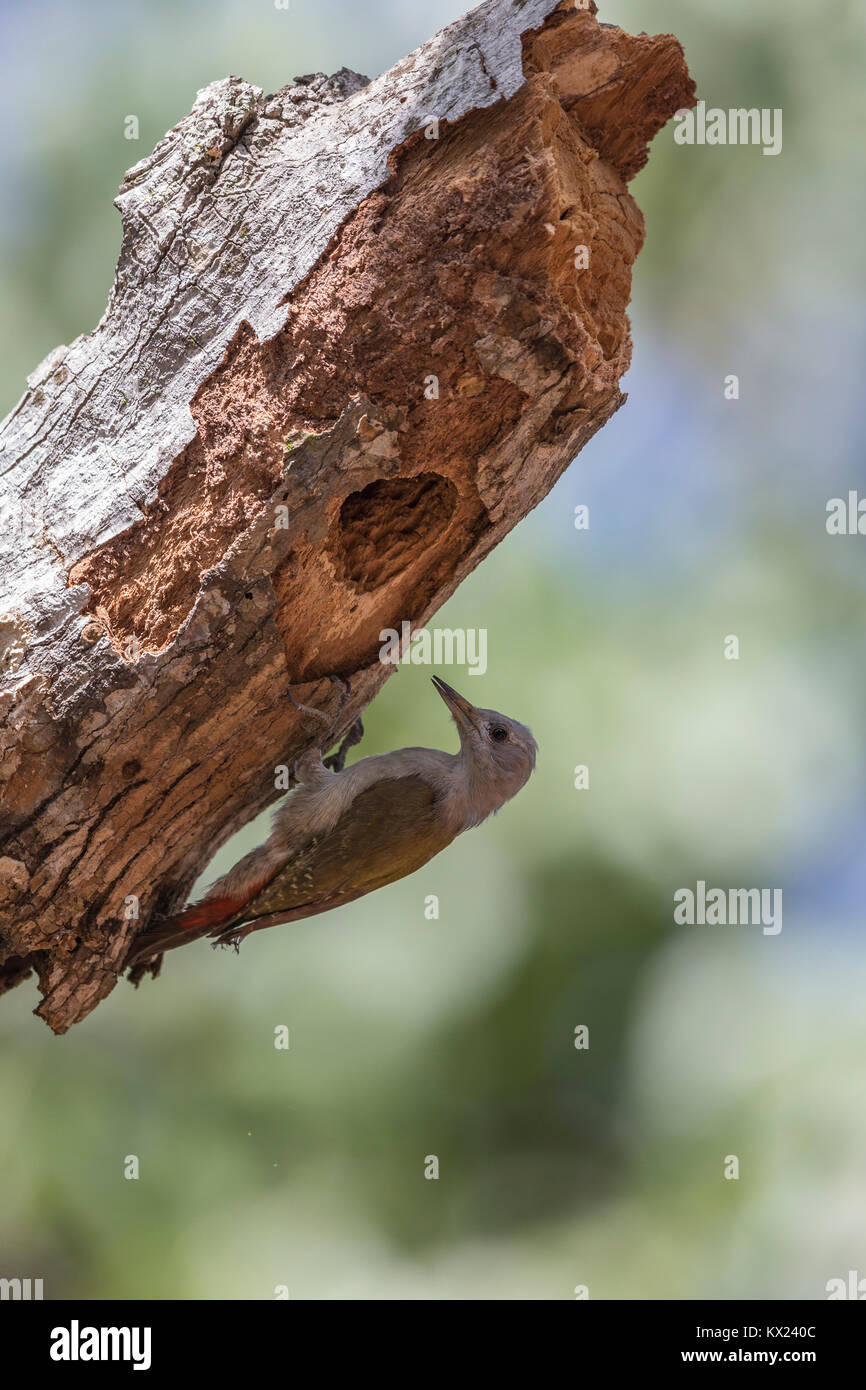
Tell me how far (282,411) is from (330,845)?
1.63 m

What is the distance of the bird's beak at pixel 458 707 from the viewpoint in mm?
4246

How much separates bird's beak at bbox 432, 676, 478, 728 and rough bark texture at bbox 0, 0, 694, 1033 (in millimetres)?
1079

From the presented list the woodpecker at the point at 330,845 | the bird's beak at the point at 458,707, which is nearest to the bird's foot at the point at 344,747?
the woodpecker at the point at 330,845

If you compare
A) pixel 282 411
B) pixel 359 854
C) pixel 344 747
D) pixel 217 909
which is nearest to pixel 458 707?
pixel 344 747

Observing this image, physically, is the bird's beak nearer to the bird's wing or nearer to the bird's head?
the bird's head

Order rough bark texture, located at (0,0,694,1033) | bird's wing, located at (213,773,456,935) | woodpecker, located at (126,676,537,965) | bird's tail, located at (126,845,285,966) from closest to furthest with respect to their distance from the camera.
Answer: rough bark texture, located at (0,0,694,1033), bird's tail, located at (126,845,285,966), woodpecker, located at (126,676,537,965), bird's wing, located at (213,773,456,935)

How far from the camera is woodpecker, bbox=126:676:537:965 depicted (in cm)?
359

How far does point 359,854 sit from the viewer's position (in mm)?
3754

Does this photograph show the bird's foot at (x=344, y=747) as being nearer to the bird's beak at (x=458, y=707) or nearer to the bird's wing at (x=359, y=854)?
the bird's wing at (x=359, y=854)

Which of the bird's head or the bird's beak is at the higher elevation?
the bird's beak

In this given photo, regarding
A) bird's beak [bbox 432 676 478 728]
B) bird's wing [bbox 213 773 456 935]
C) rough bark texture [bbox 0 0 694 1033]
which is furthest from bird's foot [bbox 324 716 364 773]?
rough bark texture [bbox 0 0 694 1033]

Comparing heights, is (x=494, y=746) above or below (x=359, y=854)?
above

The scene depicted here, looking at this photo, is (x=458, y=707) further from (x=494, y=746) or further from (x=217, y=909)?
(x=217, y=909)

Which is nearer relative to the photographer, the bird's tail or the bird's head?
the bird's tail
